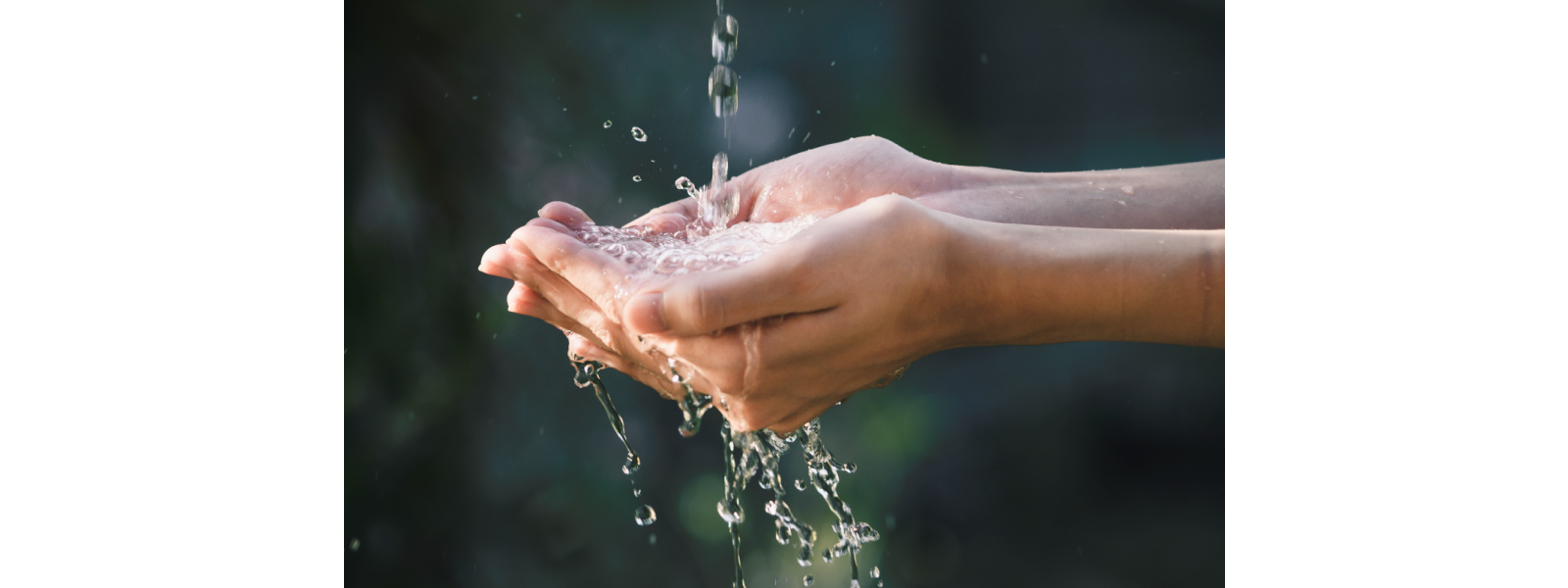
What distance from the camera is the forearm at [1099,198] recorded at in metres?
1.02

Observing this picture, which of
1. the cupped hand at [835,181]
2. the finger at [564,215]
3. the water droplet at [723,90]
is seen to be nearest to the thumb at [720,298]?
the finger at [564,215]

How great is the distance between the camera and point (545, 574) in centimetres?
179

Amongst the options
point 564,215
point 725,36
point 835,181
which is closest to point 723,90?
point 725,36

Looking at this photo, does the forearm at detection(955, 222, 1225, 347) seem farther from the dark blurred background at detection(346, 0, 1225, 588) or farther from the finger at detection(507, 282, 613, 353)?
the dark blurred background at detection(346, 0, 1225, 588)

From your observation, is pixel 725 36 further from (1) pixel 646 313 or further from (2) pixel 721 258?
(1) pixel 646 313

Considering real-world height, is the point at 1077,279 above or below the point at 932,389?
above

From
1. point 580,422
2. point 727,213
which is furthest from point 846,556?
point 727,213

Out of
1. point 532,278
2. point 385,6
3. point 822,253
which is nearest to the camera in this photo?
point 822,253

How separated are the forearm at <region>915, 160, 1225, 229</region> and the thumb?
47cm

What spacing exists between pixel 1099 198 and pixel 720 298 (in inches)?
26.0

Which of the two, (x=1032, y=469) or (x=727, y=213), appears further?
(x=1032, y=469)

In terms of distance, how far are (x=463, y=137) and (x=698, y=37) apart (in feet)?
1.65

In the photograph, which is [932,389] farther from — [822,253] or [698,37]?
[822,253]

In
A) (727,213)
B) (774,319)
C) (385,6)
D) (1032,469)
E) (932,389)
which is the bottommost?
(1032,469)
